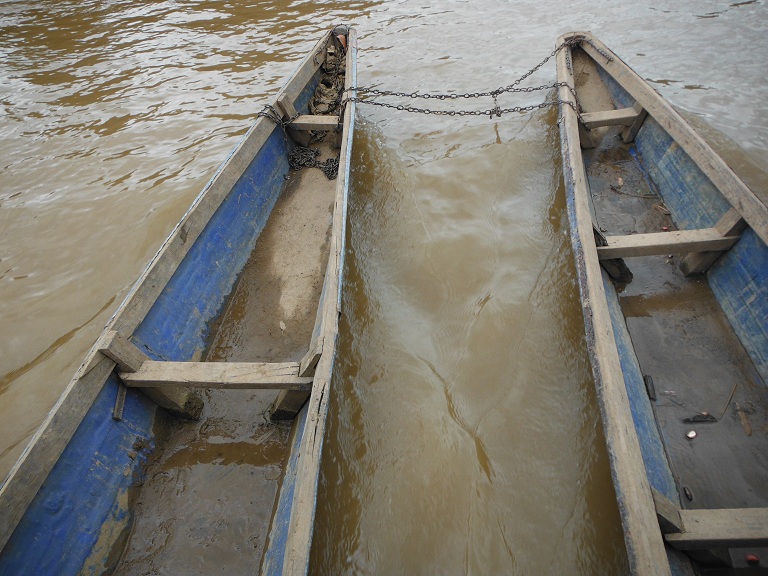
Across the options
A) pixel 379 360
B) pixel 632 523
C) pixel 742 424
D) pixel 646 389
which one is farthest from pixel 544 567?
pixel 379 360

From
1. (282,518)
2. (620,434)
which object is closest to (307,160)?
(282,518)

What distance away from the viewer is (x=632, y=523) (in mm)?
1661

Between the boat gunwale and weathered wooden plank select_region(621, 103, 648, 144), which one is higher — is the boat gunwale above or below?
below

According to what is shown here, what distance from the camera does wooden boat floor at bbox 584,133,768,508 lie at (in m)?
2.24

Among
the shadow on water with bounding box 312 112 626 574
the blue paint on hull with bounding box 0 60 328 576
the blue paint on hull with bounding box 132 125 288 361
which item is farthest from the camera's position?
the blue paint on hull with bounding box 132 125 288 361

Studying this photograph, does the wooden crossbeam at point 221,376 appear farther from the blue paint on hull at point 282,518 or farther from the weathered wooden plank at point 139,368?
the blue paint on hull at point 282,518

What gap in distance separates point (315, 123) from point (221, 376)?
3508 mm

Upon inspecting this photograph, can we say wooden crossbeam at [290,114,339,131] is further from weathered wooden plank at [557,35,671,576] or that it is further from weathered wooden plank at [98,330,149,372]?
weathered wooden plank at [98,330,149,372]

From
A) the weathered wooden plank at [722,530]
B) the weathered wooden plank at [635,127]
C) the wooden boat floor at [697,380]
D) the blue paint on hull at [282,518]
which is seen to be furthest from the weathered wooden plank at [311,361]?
the weathered wooden plank at [635,127]

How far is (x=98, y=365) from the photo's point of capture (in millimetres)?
2340

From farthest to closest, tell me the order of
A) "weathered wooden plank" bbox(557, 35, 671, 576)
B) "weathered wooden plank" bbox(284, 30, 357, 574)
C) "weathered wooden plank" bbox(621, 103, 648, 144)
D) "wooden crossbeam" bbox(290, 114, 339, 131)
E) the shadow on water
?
1. "wooden crossbeam" bbox(290, 114, 339, 131)
2. "weathered wooden plank" bbox(621, 103, 648, 144)
3. the shadow on water
4. "weathered wooden plank" bbox(284, 30, 357, 574)
5. "weathered wooden plank" bbox(557, 35, 671, 576)

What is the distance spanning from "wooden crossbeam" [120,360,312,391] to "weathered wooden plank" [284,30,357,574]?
21 centimetres

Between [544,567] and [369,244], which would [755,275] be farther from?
[369,244]

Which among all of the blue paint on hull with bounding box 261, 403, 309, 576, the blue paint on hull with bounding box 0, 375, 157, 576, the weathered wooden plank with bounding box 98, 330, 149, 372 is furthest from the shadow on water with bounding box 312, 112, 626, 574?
the weathered wooden plank with bounding box 98, 330, 149, 372
